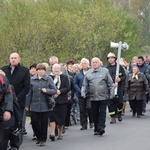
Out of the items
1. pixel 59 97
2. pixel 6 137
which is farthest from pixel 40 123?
pixel 6 137

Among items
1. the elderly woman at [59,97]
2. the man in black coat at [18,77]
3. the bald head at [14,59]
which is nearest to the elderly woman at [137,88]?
the elderly woman at [59,97]

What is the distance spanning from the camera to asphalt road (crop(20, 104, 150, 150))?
10.8 meters

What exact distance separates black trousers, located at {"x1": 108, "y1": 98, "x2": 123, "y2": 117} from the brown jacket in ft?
4.13

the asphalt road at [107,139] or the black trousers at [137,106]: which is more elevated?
the black trousers at [137,106]

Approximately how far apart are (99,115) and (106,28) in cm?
2291

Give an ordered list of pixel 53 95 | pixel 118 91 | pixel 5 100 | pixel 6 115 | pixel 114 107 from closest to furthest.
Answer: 1. pixel 6 115
2. pixel 5 100
3. pixel 53 95
4. pixel 114 107
5. pixel 118 91

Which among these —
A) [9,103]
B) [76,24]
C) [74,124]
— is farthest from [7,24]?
[9,103]

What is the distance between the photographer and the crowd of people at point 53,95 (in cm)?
892

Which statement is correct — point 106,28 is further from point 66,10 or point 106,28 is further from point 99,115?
point 99,115

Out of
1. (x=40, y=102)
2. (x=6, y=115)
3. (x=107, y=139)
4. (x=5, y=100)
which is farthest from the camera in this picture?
(x=107, y=139)

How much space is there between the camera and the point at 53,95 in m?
11.7

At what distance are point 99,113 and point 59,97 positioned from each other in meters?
1.08

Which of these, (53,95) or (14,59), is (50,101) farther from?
(14,59)

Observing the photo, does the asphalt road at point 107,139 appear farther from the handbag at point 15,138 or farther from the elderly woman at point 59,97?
the handbag at point 15,138
